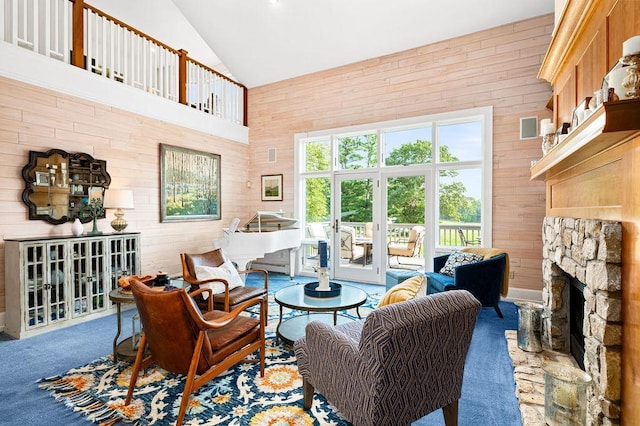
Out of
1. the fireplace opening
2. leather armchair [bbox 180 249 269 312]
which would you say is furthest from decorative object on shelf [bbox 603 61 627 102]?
leather armchair [bbox 180 249 269 312]

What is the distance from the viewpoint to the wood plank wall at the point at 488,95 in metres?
4.55

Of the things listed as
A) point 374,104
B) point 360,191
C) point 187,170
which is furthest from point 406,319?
point 187,170

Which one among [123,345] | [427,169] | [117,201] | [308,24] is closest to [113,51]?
[117,201]

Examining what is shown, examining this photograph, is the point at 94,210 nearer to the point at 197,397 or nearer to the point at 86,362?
the point at 86,362

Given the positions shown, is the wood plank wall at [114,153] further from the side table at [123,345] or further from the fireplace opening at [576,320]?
the fireplace opening at [576,320]

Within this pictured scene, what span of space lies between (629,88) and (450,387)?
163 centimetres

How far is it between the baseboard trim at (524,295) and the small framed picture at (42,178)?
20.5 ft

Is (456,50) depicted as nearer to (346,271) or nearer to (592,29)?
(592,29)

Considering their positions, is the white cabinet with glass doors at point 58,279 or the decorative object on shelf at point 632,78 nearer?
the decorative object on shelf at point 632,78

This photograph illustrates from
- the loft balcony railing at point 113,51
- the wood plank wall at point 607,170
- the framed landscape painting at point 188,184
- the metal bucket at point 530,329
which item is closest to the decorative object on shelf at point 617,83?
the wood plank wall at point 607,170

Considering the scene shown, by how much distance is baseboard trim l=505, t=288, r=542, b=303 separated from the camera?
452 centimetres

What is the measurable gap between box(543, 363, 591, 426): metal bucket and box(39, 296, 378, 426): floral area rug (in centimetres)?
117

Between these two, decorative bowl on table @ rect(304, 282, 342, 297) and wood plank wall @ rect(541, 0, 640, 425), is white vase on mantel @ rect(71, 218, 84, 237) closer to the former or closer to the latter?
decorative bowl on table @ rect(304, 282, 342, 297)

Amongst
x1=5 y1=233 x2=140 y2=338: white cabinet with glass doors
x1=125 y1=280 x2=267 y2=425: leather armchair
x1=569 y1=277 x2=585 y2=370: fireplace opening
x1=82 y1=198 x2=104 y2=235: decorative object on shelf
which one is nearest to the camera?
x1=125 y1=280 x2=267 y2=425: leather armchair
